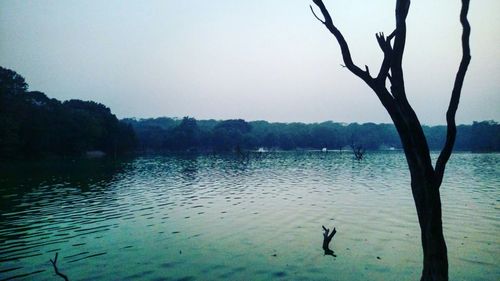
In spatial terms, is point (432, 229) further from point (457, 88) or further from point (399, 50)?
point (399, 50)

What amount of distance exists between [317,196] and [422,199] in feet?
77.3

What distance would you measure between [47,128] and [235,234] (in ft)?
284

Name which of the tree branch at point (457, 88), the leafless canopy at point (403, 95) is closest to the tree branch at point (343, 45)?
the leafless canopy at point (403, 95)

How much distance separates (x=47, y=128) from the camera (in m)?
86.6

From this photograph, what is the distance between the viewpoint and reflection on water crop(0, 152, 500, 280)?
40.2 ft

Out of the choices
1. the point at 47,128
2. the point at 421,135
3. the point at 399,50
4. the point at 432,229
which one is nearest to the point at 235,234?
the point at 432,229

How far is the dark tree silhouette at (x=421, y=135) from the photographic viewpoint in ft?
20.0

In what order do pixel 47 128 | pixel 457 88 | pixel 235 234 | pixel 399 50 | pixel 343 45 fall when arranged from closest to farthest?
1. pixel 457 88
2. pixel 399 50
3. pixel 343 45
4. pixel 235 234
5. pixel 47 128

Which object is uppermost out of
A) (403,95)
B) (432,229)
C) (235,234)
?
(403,95)

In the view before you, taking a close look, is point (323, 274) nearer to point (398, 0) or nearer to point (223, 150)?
point (398, 0)

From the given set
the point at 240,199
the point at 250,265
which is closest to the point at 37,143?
the point at 240,199

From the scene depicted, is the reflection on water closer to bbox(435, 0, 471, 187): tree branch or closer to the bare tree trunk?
the bare tree trunk

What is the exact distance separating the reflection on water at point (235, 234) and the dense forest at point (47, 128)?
4906cm

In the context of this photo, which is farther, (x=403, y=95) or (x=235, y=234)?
(x=235, y=234)
